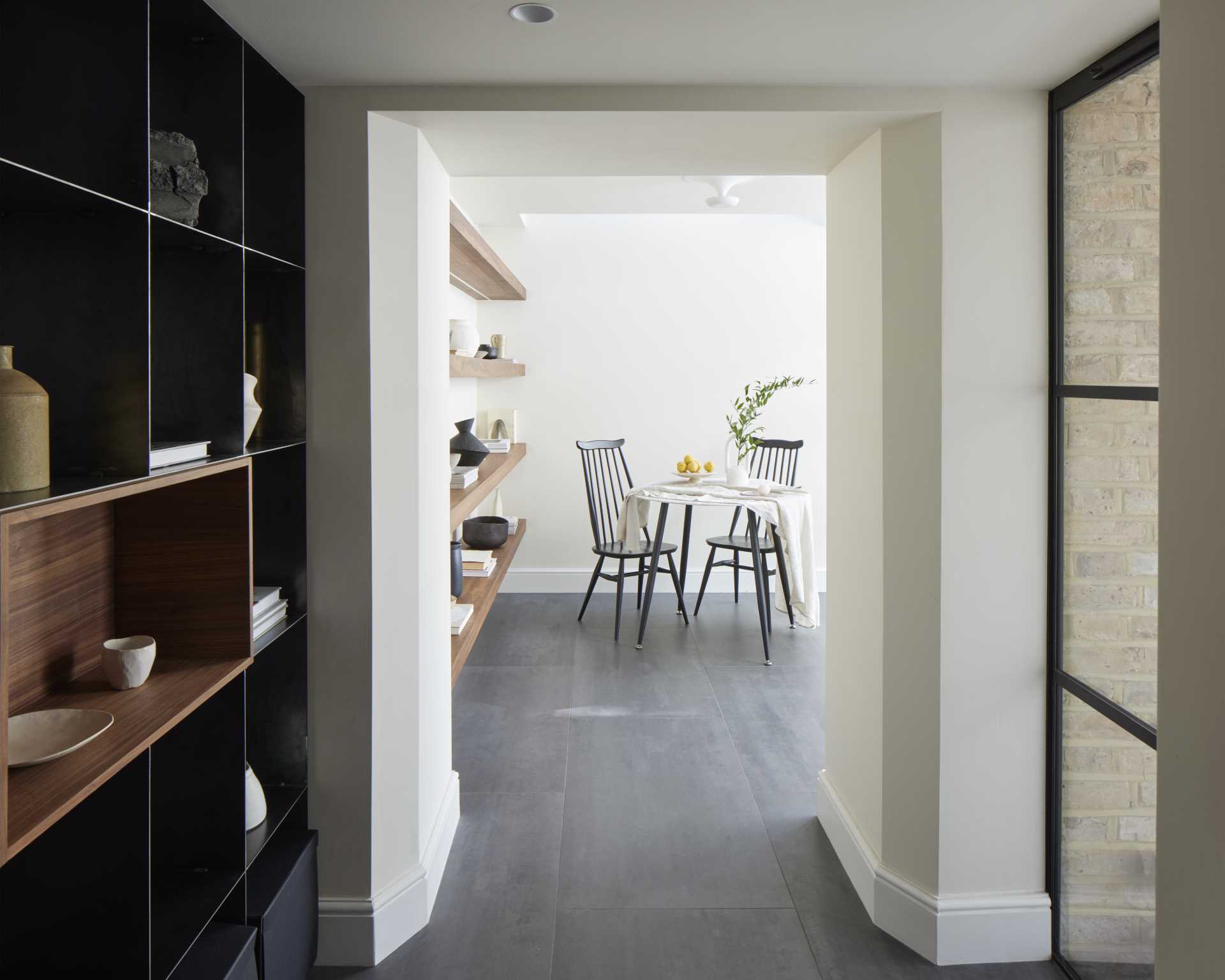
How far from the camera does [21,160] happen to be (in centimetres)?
134

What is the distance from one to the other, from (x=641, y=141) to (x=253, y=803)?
1.84 metres

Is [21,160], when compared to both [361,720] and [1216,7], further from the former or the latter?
[1216,7]

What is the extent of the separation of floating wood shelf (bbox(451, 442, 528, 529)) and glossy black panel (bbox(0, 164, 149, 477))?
1.52m

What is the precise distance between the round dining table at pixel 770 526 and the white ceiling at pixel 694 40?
9.52ft

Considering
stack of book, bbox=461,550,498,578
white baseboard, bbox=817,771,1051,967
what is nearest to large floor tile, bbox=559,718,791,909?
white baseboard, bbox=817,771,1051,967

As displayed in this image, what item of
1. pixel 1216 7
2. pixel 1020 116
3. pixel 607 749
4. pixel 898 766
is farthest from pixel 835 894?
A: pixel 1216 7

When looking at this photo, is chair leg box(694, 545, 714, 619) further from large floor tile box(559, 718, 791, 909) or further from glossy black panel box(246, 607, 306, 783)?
glossy black panel box(246, 607, 306, 783)

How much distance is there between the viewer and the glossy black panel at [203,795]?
6.03 ft

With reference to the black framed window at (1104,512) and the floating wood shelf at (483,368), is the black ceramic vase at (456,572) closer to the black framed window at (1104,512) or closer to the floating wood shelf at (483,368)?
the floating wood shelf at (483,368)

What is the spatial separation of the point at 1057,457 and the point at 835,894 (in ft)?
4.38

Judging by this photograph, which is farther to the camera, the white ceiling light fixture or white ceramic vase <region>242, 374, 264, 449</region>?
the white ceiling light fixture

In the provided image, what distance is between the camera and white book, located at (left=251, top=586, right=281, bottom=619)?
201cm

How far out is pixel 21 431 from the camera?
1215mm

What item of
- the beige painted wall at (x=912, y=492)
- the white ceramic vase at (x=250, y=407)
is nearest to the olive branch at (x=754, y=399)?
the beige painted wall at (x=912, y=492)
